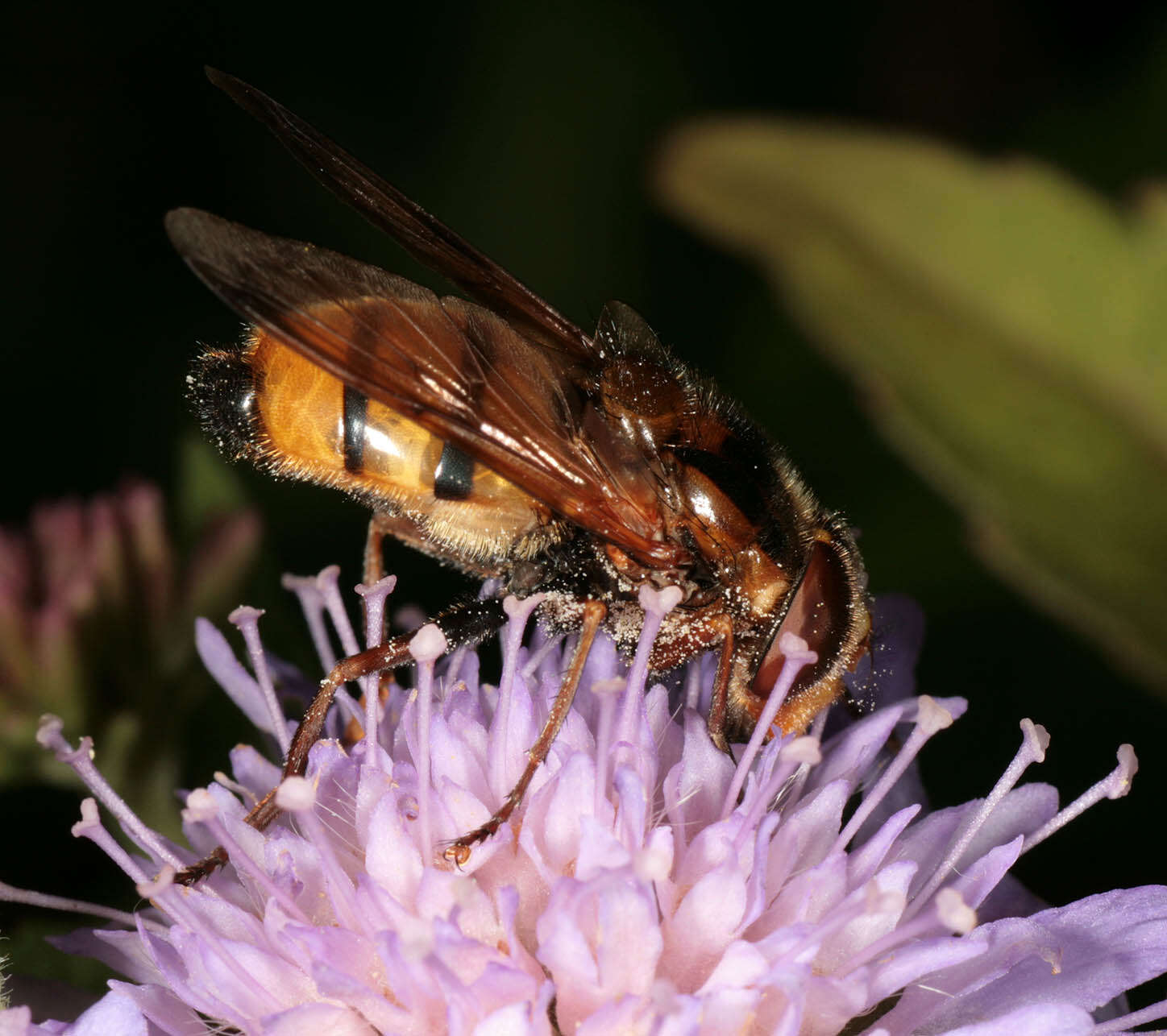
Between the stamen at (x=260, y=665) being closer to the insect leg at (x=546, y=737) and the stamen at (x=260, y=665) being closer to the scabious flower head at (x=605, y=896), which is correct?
the scabious flower head at (x=605, y=896)

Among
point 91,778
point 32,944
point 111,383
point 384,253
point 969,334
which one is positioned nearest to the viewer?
point 91,778

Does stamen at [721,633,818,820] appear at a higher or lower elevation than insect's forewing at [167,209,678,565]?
lower

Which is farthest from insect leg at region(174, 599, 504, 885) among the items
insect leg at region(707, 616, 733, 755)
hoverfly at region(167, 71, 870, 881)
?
insect leg at region(707, 616, 733, 755)

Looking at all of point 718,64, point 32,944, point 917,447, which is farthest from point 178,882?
point 718,64

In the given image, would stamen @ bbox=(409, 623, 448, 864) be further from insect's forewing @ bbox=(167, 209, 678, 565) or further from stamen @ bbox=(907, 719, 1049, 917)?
stamen @ bbox=(907, 719, 1049, 917)

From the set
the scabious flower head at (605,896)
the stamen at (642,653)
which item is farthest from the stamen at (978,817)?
the stamen at (642,653)

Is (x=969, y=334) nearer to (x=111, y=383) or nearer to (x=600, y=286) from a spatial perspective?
(x=600, y=286)

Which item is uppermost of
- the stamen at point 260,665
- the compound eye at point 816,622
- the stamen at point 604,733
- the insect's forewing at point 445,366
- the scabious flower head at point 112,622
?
the insect's forewing at point 445,366
